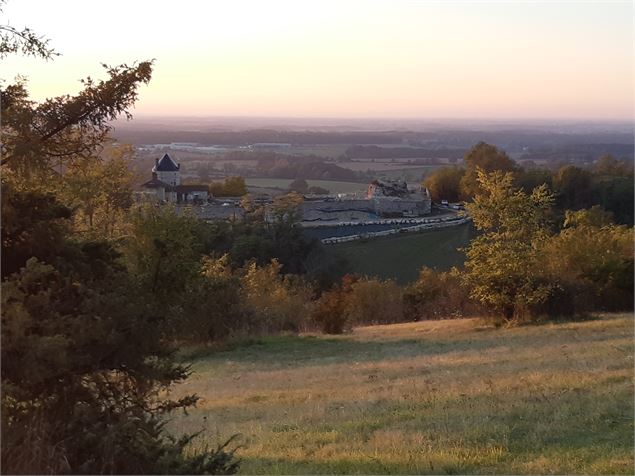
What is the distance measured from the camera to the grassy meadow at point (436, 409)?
7.06 metres

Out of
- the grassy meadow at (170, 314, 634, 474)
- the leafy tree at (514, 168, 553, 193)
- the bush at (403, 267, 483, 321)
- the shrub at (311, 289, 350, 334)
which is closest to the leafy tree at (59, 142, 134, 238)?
the shrub at (311, 289, 350, 334)

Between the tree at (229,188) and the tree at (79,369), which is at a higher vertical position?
the tree at (79,369)

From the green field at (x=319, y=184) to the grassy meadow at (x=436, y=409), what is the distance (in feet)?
214

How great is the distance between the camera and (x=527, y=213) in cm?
2570

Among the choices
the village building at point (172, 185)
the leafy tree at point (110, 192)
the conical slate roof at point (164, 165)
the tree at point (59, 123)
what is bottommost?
the village building at point (172, 185)

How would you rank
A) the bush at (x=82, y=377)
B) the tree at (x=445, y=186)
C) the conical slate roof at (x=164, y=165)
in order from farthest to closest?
the tree at (x=445, y=186) < the conical slate roof at (x=164, y=165) < the bush at (x=82, y=377)

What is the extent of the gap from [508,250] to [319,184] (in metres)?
65.1

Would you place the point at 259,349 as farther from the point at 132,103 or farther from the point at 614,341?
the point at 132,103

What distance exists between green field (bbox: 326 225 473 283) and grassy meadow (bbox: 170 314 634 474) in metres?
30.7

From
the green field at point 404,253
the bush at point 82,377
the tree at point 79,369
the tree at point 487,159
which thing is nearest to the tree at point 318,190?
the tree at point 487,159

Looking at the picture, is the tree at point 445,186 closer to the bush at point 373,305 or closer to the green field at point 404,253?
the green field at point 404,253

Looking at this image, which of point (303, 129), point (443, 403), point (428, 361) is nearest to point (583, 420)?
point (443, 403)

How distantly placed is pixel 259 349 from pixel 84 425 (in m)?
18.2

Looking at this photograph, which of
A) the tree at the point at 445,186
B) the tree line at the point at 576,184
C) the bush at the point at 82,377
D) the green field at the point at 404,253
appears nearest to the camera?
the bush at the point at 82,377
